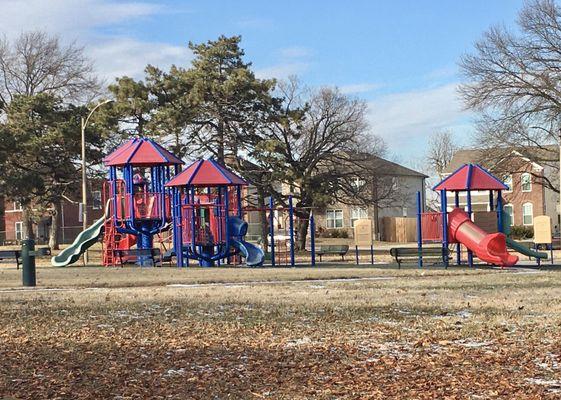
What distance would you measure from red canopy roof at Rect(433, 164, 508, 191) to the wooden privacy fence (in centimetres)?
3812

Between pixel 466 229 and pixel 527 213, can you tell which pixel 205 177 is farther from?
pixel 527 213

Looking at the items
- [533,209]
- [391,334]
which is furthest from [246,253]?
[533,209]

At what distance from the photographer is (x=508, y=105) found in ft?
134

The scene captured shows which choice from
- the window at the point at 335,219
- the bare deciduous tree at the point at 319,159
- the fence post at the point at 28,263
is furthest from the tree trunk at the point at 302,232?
the fence post at the point at 28,263

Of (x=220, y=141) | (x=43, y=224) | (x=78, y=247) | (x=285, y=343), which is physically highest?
(x=220, y=141)

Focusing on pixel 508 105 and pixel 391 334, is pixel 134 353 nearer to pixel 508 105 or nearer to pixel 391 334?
pixel 391 334

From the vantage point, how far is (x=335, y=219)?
77.4 metres

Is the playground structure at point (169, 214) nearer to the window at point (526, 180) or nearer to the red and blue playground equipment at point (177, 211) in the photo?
the red and blue playground equipment at point (177, 211)

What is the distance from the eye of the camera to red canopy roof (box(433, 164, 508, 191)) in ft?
97.9

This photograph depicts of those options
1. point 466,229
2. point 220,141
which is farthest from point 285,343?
point 220,141

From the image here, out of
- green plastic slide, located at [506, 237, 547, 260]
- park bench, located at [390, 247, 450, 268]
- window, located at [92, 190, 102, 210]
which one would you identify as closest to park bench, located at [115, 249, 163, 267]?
park bench, located at [390, 247, 450, 268]

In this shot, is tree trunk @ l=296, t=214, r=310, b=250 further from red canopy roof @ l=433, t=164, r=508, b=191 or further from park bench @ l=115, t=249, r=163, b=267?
red canopy roof @ l=433, t=164, r=508, b=191

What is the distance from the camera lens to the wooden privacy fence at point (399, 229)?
68.6m

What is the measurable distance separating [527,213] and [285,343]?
214ft
